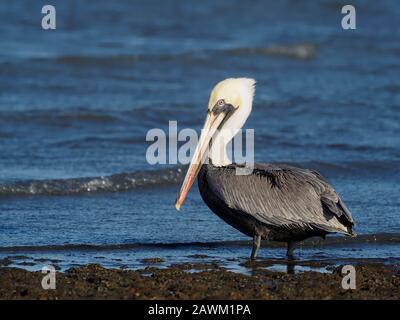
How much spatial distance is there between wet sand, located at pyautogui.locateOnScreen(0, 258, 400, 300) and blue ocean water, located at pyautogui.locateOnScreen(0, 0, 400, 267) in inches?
32.0

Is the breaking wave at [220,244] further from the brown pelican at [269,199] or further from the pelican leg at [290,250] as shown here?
the brown pelican at [269,199]

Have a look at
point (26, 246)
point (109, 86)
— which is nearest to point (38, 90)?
point (109, 86)

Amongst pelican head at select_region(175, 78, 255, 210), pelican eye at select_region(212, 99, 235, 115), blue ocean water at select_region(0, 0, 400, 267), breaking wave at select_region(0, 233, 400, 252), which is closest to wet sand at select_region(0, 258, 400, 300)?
blue ocean water at select_region(0, 0, 400, 267)

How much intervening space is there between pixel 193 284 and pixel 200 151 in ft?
5.68

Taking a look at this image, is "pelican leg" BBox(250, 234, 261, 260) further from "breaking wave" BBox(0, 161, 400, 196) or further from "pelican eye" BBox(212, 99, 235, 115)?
"breaking wave" BBox(0, 161, 400, 196)

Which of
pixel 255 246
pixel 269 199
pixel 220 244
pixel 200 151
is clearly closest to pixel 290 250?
pixel 255 246

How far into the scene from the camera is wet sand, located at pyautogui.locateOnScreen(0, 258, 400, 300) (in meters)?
6.29

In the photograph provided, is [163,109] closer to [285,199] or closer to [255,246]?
[285,199]

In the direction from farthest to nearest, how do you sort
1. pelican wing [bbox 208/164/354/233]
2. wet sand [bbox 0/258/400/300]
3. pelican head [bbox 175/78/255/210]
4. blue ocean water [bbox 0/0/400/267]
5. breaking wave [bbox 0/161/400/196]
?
breaking wave [bbox 0/161/400/196] → blue ocean water [bbox 0/0/400/267] → pelican head [bbox 175/78/255/210] → pelican wing [bbox 208/164/354/233] → wet sand [bbox 0/258/400/300]

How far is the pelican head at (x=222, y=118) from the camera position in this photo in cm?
797

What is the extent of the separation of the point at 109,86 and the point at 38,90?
4.61 ft

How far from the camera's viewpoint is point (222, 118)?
26.9 feet

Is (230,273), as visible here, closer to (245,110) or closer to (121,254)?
(121,254)

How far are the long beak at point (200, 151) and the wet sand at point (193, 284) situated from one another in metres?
0.88
